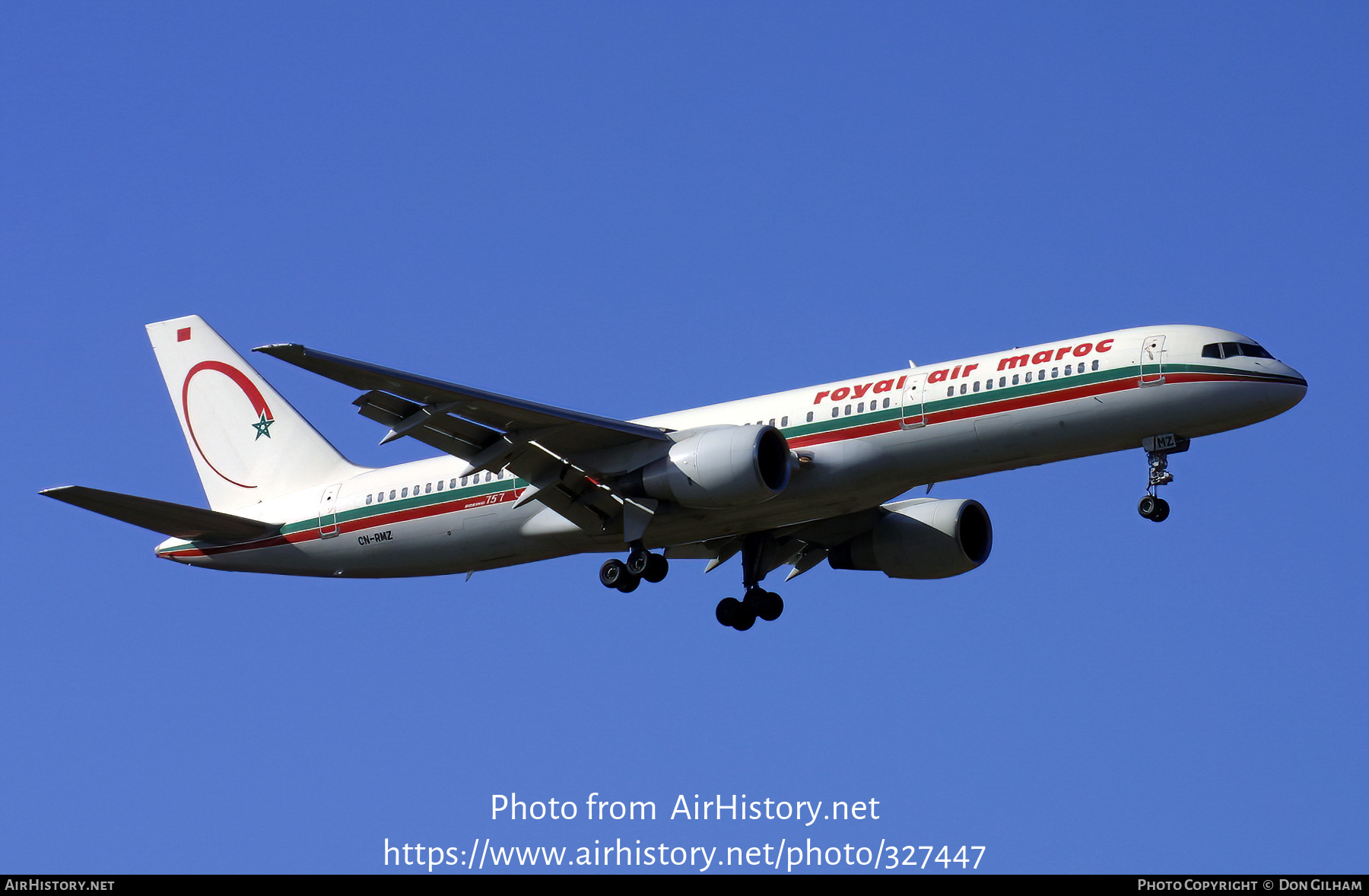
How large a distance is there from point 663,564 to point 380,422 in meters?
7.15

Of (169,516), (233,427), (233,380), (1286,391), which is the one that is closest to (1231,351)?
(1286,391)

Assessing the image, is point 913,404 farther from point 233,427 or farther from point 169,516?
point 233,427

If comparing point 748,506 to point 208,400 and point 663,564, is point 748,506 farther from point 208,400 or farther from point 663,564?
point 208,400

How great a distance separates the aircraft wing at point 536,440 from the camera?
3328cm

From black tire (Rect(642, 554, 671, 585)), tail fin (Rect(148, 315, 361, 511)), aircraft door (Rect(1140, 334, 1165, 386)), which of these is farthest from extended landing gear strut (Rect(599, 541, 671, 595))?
aircraft door (Rect(1140, 334, 1165, 386))

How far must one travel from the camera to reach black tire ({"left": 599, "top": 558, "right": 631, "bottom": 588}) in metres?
37.3

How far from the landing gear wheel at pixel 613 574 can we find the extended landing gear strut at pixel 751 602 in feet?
13.7

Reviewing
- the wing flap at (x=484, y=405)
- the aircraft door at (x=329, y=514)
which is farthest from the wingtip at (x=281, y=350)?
the aircraft door at (x=329, y=514)

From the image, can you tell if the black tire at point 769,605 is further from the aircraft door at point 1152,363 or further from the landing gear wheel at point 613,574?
the aircraft door at point 1152,363

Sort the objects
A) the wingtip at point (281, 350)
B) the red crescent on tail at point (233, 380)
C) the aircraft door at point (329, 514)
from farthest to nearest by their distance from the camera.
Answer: the red crescent on tail at point (233, 380) < the aircraft door at point (329, 514) < the wingtip at point (281, 350)

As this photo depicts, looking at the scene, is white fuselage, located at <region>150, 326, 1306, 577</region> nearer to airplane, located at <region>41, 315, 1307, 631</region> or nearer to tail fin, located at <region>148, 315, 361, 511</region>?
airplane, located at <region>41, 315, 1307, 631</region>

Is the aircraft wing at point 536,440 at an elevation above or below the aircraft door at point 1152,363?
below

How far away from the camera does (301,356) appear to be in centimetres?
3053

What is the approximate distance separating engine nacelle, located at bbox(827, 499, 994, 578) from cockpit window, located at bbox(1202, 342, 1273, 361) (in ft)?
28.6
